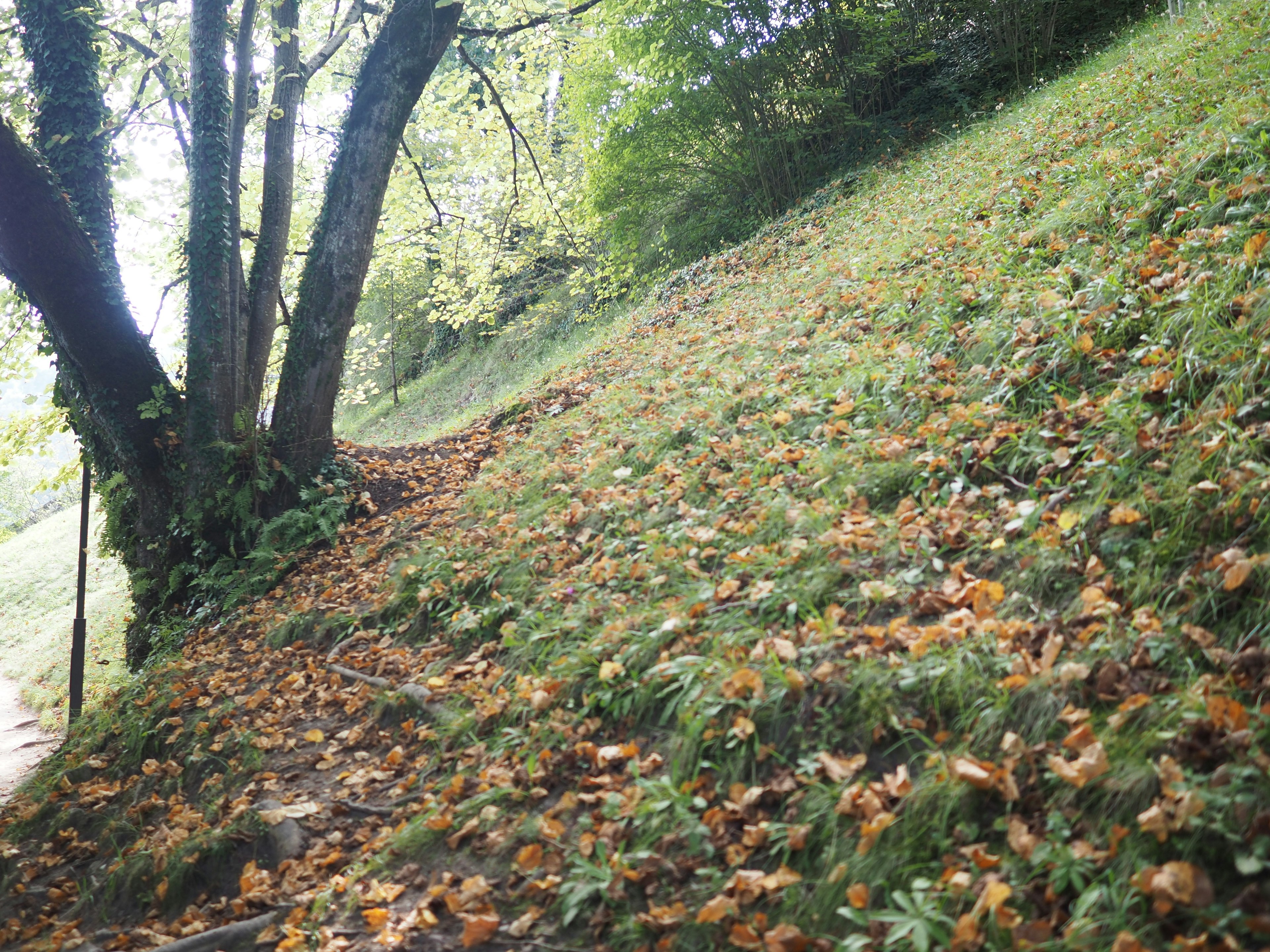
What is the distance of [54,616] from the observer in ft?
50.3

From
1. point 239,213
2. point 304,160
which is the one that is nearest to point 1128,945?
point 239,213

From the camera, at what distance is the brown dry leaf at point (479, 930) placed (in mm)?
2455

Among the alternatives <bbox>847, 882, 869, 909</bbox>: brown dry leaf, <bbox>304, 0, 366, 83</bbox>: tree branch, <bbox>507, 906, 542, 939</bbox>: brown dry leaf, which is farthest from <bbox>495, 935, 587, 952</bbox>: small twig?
<bbox>304, 0, 366, 83</bbox>: tree branch

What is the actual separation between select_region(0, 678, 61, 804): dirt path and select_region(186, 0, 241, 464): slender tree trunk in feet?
10.8

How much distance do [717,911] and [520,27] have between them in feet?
25.8

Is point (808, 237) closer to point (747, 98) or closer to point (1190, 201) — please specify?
point (747, 98)

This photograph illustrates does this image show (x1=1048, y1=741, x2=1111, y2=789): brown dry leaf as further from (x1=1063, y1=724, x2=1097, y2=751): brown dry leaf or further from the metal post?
the metal post

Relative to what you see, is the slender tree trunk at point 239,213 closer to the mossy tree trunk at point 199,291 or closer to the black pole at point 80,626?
the mossy tree trunk at point 199,291

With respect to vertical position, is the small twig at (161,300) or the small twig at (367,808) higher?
the small twig at (161,300)

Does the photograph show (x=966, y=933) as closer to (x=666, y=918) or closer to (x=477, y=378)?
(x=666, y=918)

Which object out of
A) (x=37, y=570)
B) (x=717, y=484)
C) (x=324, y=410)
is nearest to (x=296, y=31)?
(x=324, y=410)

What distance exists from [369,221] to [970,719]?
6503 millimetres

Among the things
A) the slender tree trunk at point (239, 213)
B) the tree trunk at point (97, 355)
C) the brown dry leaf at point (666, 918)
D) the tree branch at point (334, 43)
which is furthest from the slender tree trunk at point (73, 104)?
the brown dry leaf at point (666, 918)

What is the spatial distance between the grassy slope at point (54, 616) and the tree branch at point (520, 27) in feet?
19.9
